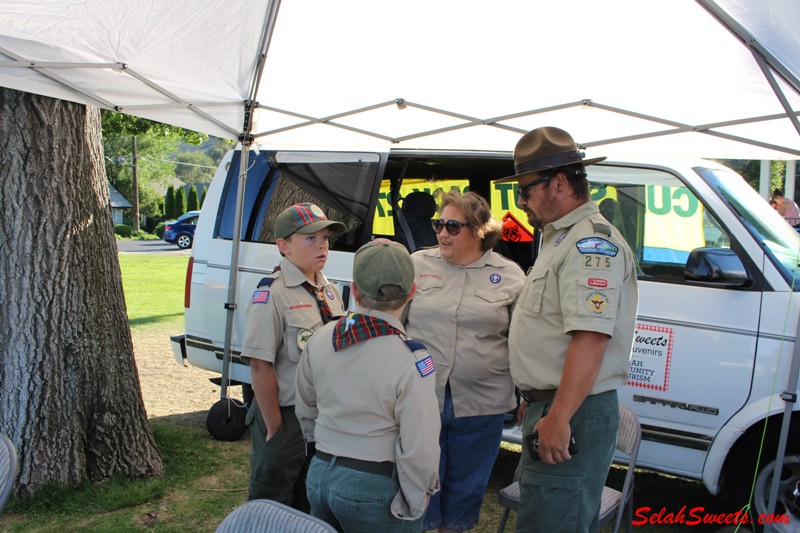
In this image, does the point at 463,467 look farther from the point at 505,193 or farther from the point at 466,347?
the point at 505,193

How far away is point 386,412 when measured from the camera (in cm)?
219

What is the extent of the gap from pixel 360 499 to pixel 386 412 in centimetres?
27

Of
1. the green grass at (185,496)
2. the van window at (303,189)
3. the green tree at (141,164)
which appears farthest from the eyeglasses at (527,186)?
the green tree at (141,164)

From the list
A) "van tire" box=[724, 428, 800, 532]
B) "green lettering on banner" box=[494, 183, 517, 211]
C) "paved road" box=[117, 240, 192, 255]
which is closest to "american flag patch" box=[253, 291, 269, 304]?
"van tire" box=[724, 428, 800, 532]

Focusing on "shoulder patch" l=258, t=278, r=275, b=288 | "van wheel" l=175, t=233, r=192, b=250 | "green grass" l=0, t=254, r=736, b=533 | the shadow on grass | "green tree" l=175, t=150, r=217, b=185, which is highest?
"green tree" l=175, t=150, r=217, b=185

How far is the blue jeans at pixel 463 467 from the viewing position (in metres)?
3.01

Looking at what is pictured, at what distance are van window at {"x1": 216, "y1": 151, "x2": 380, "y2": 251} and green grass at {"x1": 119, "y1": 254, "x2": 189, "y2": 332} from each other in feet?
16.6

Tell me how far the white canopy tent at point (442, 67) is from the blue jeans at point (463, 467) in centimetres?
148

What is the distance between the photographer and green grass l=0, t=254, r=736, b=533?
3.89 metres

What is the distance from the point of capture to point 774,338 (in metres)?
3.63

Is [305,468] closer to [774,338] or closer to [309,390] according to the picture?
[309,390]

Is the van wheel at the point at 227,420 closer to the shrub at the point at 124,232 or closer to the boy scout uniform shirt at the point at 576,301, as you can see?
the boy scout uniform shirt at the point at 576,301

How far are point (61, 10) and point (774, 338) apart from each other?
3700mm

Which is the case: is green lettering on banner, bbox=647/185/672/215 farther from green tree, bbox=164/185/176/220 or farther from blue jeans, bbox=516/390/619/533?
green tree, bbox=164/185/176/220
